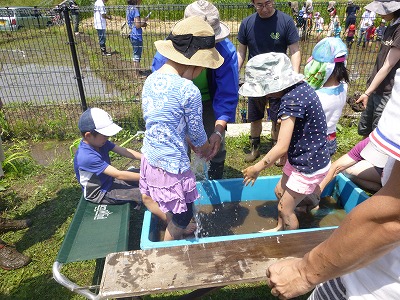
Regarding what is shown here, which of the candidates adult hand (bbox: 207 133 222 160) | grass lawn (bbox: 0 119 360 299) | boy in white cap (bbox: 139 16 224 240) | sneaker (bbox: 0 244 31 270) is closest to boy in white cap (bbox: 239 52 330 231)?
adult hand (bbox: 207 133 222 160)

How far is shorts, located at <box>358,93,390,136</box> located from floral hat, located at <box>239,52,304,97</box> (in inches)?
74.2

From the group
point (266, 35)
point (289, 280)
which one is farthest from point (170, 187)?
point (266, 35)

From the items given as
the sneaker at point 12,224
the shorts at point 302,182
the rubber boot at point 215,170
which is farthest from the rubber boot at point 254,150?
the sneaker at point 12,224

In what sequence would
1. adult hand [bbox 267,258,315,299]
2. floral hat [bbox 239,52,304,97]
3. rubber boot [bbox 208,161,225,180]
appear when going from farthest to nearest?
rubber boot [bbox 208,161,225,180], floral hat [bbox 239,52,304,97], adult hand [bbox 267,258,315,299]

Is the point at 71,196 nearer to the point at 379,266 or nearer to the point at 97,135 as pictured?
the point at 97,135

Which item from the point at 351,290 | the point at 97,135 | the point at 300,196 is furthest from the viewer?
the point at 97,135

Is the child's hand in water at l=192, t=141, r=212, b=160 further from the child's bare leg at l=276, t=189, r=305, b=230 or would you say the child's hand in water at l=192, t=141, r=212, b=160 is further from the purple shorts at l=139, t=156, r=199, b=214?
the child's bare leg at l=276, t=189, r=305, b=230

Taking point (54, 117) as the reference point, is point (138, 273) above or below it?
above

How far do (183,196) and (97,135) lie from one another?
1107 mm

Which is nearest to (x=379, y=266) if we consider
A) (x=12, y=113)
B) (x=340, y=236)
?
(x=340, y=236)

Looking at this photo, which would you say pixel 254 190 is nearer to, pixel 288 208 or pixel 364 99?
pixel 288 208

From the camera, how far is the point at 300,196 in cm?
278

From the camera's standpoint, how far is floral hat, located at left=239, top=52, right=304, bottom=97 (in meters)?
2.45

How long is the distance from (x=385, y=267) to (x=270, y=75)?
1734mm
